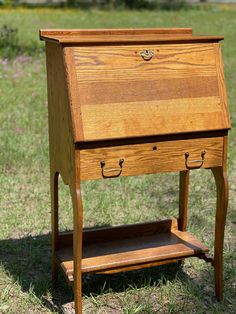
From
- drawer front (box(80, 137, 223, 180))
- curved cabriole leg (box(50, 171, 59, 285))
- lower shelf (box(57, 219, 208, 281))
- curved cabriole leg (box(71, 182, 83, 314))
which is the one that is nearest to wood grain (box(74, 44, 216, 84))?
drawer front (box(80, 137, 223, 180))

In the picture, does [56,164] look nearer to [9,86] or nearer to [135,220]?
[135,220]

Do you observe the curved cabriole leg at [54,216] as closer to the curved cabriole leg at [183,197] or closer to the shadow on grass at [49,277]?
the shadow on grass at [49,277]

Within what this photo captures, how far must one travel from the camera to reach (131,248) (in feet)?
12.3

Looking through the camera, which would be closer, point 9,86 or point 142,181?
point 142,181

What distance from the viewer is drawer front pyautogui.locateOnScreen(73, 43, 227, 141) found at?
3.03m

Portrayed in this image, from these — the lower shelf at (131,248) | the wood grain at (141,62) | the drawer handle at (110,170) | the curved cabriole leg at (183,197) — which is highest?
the wood grain at (141,62)

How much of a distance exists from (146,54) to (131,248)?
4.10 feet

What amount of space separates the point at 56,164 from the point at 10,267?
2.89 ft

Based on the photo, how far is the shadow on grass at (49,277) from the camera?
3666 millimetres

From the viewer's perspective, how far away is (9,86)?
30.1 feet

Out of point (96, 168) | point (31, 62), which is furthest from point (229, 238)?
point (31, 62)

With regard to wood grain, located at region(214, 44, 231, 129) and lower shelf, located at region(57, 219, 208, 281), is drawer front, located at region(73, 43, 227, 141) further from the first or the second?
lower shelf, located at region(57, 219, 208, 281)

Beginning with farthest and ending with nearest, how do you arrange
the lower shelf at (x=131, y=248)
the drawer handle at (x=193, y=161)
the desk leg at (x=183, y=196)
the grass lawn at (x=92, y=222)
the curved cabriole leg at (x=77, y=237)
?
the desk leg at (x=183, y=196) → the grass lawn at (x=92, y=222) → the lower shelf at (x=131, y=248) → the drawer handle at (x=193, y=161) → the curved cabriole leg at (x=77, y=237)

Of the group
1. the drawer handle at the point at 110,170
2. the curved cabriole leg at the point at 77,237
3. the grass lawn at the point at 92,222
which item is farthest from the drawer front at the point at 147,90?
the grass lawn at the point at 92,222
